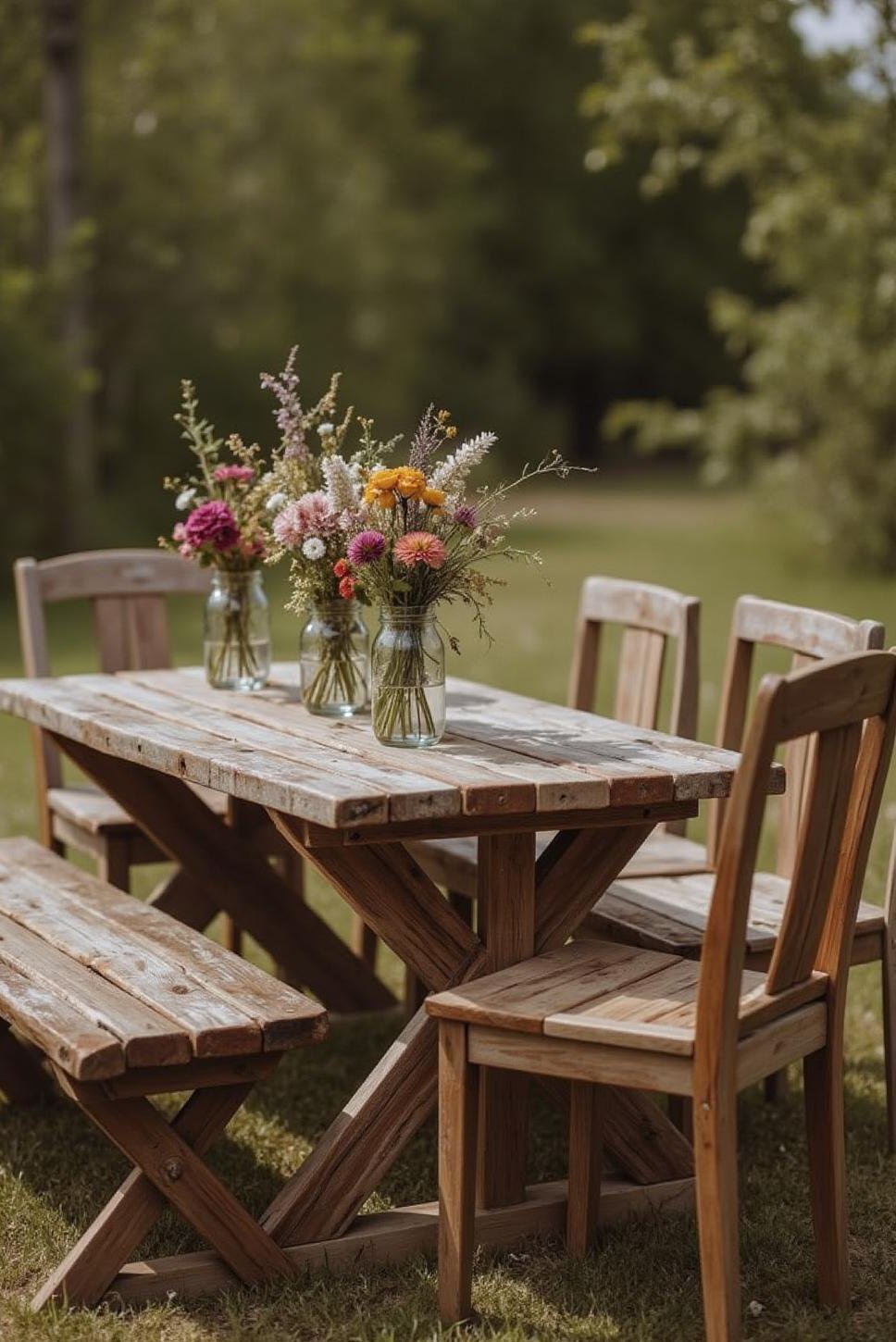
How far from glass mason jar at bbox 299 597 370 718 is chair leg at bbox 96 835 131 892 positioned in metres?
0.97

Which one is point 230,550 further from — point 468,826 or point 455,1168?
point 455,1168

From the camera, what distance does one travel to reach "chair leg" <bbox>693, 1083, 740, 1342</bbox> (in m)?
2.96

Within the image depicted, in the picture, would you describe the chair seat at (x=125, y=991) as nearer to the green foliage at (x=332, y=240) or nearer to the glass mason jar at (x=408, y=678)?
the glass mason jar at (x=408, y=678)

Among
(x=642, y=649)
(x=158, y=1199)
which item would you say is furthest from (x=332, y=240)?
(x=158, y=1199)

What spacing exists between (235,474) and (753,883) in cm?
160

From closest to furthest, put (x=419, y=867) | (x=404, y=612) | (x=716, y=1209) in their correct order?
1. (x=716, y=1209)
2. (x=419, y=867)
3. (x=404, y=612)

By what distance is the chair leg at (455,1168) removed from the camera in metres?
3.26

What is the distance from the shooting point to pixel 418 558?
3562mm

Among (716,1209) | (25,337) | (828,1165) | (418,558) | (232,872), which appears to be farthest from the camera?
(25,337)

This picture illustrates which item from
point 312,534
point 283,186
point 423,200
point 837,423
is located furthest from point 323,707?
point 423,200

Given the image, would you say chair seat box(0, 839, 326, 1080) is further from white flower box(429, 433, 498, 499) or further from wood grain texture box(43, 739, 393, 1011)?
white flower box(429, 433, 498, 499)

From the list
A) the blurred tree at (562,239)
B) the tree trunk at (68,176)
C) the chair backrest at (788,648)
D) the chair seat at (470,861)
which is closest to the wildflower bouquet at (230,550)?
the chair seat at (470,861)

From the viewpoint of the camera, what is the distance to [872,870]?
6664mm

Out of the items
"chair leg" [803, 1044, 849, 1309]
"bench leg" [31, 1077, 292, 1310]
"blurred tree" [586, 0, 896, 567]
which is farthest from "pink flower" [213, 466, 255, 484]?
"blurred tree" [586, 0, 896, 567]
